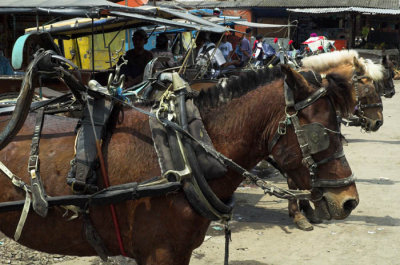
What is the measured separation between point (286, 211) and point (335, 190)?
403 cm

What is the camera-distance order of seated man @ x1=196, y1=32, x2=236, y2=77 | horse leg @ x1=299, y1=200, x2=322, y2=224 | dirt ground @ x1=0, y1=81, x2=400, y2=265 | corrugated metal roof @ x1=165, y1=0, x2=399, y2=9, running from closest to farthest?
dirt ground @ x1=0, y1=81, x2=400, y2=265
horse leg @ x1=299, y1=200, x2=322, y2=224
seated man @ x1=196, y1=32, x2=236, y2=77
corrugated metal roof @ x1=165, y1=0, x2=399, y2=9

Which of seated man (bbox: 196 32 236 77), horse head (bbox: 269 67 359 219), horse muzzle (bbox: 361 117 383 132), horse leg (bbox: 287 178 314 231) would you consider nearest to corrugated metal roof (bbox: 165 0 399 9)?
seated man (bbox: 196 32 236 77)

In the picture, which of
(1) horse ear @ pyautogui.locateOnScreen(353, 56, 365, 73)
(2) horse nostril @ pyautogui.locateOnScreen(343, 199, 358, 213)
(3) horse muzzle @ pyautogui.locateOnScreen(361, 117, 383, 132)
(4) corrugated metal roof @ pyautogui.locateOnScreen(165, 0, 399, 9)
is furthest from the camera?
(4) corrugated metal roof @ pyautogui.locateOnScreen(165, 0, 399, 9)

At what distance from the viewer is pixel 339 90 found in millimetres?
2812

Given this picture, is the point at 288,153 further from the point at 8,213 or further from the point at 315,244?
the point at 315,244

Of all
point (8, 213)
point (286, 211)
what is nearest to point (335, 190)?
point (8, 213)

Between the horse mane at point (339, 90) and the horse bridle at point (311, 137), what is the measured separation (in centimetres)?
10

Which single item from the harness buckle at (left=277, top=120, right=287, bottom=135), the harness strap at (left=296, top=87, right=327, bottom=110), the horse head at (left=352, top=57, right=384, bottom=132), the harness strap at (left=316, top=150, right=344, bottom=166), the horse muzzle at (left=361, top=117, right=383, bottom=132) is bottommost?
the horse muzzle at (left=361, top=117, right=383, bottom=132)

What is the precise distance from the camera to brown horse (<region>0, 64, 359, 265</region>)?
267 cm

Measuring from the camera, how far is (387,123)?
13.1 m

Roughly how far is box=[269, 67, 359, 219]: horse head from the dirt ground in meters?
2.43

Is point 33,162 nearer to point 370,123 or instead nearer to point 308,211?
point 308,211

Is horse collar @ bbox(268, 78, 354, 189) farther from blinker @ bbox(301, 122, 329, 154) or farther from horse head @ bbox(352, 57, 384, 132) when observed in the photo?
horse head @ bbox(352, 57, 384, 132)

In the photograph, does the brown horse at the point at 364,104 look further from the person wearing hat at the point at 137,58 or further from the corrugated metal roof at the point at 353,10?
the corrugated metal roof at the point at 353,10
